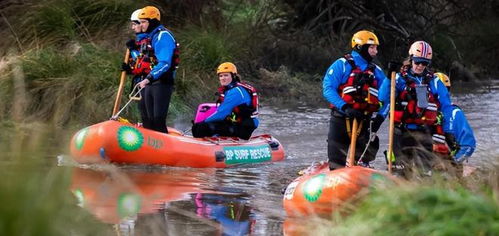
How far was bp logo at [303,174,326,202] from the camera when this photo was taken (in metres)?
8.46

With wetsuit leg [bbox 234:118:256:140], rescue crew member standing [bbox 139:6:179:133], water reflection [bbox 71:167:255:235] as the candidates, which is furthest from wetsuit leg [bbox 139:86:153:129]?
wetsuit leg [bbox 234:118:256:140]

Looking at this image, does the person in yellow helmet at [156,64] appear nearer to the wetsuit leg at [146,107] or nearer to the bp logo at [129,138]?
the wetsuit leg at [146,107]

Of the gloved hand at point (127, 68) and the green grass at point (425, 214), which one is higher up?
the gloved hand at point (127, 68)

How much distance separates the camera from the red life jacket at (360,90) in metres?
9.95


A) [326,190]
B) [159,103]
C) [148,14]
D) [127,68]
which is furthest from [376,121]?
[127,68]

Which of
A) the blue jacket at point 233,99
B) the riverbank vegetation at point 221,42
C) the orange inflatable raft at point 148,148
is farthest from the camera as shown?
the riverbank vegetation at point 221,42

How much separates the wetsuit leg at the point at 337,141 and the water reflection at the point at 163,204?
98cm

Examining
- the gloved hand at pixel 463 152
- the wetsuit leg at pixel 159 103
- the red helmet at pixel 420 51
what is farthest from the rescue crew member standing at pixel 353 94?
the wetsuit leg at pixel 159 103

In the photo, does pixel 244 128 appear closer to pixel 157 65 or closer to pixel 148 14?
pixel 157 65

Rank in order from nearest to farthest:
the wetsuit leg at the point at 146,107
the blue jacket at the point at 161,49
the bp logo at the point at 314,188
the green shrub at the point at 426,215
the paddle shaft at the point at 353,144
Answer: the green shrub at the point at 426,215 → the bp logo at the point at 314,188 → the paddle shaft at the point at 353,144 → the blue jacket at the point at 161,49 → the wetsuit leg at the point at 146,107

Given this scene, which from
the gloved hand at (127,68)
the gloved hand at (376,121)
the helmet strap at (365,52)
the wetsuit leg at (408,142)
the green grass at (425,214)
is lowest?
the wetsuit leg at (408,142)

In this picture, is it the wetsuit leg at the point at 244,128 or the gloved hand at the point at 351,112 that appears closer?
the gloved hand at the point at 351,112

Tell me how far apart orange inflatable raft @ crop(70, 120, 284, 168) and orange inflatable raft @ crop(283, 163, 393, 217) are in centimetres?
335

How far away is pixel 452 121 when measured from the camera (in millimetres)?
10156
